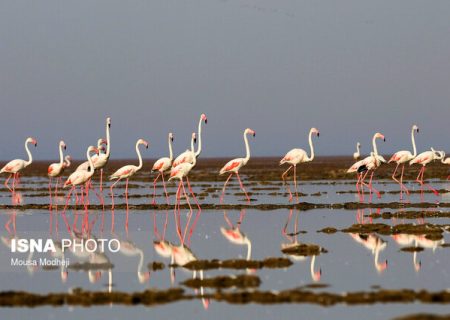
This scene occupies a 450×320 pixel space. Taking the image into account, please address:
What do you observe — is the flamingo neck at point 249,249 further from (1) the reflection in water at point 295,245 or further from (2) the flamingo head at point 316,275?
(2) the flamingo head at point 316,275

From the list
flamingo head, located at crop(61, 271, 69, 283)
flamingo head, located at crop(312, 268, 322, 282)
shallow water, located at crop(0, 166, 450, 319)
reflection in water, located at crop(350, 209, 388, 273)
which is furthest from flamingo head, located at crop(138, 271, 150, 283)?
reflection in water, located at crop(350, 209, 388, 273)

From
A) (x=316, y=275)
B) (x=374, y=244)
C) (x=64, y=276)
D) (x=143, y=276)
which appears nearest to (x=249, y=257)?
(x=316, y=275)

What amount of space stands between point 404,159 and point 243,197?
790 cm

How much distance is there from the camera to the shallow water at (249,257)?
12922 millimetres

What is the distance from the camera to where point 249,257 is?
18.1 meters

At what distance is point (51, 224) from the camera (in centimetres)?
2678

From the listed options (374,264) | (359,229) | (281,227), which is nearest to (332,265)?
(374,264)

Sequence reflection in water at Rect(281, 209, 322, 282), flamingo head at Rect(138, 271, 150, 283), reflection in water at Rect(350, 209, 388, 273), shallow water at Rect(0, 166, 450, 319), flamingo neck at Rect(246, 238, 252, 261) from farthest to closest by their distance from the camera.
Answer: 1. flamingo neck at Rect(246, 238, 252, 261)
2. reflection in water at Rect(350, 209, 388, 273)
3. reflection in water at Rect(281, 209, 322, 282)
4. flamingo head at Rect(138, 271, 150, 283)
5. shallow water at Rect(0, 166, 450, 319)

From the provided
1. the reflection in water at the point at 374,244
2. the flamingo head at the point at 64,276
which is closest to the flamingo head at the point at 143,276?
the flamingo head at the point at 64,276

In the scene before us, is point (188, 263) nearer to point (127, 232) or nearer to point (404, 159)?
point (127, 232)

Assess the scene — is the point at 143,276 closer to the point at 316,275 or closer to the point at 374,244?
the point at 316,275

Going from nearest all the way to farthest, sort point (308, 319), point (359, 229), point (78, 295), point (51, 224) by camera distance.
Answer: point (308, 319), point (78, 295), point (359, 229), point (51, 224)

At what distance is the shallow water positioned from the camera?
1292 centimetres

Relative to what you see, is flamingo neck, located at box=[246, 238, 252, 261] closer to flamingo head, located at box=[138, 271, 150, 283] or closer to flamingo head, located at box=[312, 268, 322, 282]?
flamingo head, located at box=[312, 268, 322, 282]
